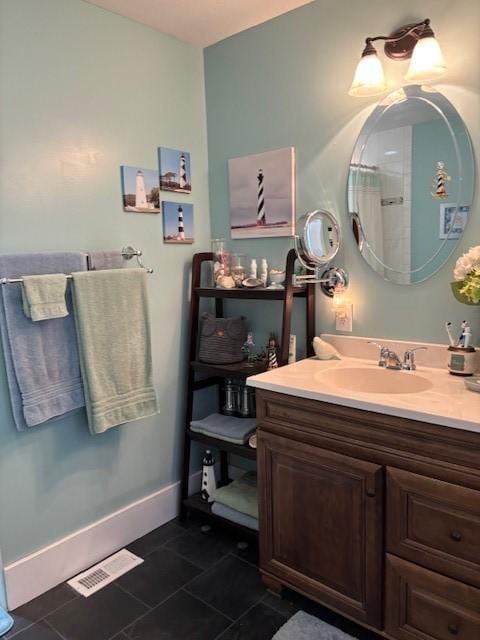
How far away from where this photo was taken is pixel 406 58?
1767mm

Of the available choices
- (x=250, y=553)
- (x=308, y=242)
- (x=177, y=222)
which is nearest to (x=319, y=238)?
(x=308, y=242)

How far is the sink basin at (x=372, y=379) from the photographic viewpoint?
1.79 meters

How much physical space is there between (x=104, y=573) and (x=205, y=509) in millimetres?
520

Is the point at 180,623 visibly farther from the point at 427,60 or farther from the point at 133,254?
the point at 427,60

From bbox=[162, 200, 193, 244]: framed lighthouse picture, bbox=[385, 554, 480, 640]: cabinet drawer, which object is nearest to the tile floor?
bbox=[385, 554, 480, 640]: cabinet drawer

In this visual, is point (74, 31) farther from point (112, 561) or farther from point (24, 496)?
point (112, 561)

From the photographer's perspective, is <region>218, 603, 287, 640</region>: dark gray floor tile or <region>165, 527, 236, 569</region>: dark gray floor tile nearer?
<region>218, 603, 287, 640</region>: dark gray floor tile

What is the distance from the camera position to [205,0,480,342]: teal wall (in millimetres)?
1686

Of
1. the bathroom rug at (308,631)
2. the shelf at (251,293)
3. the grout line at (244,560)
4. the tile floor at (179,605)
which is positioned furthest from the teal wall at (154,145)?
the bathroom rug at (308,631)

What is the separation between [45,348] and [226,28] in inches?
65.0

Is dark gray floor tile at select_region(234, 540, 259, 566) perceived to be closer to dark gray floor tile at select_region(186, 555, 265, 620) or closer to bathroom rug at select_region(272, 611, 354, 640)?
dark gray floor tile at select_region(186, 555, 265, 620)

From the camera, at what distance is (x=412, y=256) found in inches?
73.0

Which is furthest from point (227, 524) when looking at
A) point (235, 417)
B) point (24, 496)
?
point (24, 496)

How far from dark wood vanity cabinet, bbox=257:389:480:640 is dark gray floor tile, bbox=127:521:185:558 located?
1.96ft
